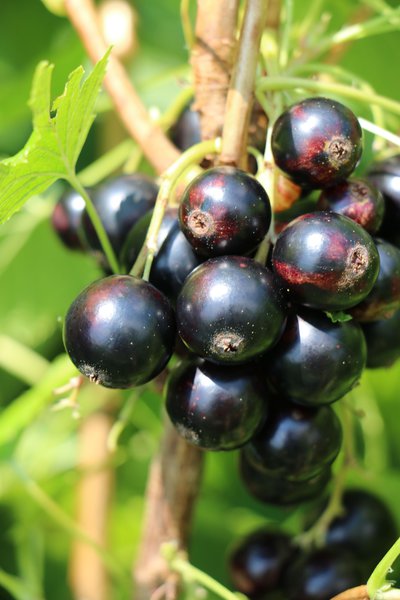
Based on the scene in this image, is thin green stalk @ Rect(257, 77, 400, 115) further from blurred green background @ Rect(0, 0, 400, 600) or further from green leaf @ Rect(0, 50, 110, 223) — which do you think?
blurred green background @ Rect(0, 0, 400, 600)

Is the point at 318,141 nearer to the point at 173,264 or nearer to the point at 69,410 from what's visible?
the point at 173,264

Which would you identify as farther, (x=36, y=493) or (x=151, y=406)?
(x=151, y=406)

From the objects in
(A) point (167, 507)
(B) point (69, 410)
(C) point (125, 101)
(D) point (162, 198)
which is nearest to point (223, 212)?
(D) point (162, 198)

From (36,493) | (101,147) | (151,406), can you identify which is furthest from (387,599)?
(101,147)

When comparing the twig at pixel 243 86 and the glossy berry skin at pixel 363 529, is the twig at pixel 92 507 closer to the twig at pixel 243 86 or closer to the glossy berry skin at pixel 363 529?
the glossy berry skin at pixel 363 529

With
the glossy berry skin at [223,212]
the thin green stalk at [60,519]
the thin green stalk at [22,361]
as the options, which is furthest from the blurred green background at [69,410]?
the glossy berry skin at [223,212]

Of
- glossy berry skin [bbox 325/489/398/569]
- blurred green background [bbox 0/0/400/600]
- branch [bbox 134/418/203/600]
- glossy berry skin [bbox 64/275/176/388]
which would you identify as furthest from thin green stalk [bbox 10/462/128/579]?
glossy berry skin [bbox 64/275/176/388]

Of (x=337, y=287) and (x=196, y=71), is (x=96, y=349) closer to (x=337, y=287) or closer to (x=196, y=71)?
(x=337, y=287)
